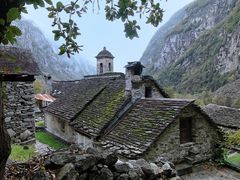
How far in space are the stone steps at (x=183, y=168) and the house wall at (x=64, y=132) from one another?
5.35 metres

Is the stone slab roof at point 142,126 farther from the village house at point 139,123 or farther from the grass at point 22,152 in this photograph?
the grass at point 22,152

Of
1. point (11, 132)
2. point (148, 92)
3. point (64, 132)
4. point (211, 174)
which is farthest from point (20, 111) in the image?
point (64, 132)

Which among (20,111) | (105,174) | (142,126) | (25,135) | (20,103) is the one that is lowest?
(142,126)

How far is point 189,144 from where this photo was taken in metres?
14.8

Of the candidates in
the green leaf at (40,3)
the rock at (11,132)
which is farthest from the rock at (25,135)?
the green leaf at (40,3)

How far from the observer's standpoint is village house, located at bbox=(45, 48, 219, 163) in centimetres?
1392

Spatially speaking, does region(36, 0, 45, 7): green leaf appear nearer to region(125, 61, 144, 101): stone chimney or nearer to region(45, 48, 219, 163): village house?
region(45, 48, 219, 163): village house

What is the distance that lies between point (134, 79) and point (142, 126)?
135 inches

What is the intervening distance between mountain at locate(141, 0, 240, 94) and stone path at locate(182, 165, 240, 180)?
3018 inches

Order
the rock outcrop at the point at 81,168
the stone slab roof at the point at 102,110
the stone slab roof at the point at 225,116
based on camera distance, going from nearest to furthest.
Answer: the rock outcrop at the point at 81,168 < the stone slab roof at the point at 102,110 < the stone slab roof at the point at 225,116

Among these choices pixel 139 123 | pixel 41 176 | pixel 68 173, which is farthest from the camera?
pixel 139 123

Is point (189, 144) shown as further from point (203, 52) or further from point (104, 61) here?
point (203, 52)

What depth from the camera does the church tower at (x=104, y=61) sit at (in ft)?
103

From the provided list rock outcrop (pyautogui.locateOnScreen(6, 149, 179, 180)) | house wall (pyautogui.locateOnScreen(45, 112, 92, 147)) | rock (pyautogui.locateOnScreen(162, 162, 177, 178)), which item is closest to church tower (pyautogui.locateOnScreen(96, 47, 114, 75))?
house wall (pyautogui.locateOnScreen(45, 112, 92, 147))
